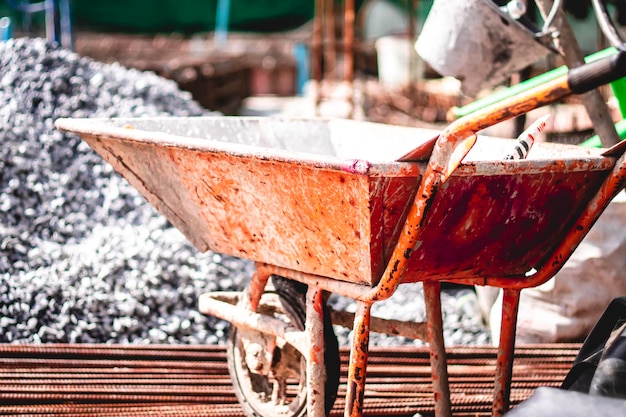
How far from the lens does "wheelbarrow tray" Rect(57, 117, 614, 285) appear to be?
6.60 ft

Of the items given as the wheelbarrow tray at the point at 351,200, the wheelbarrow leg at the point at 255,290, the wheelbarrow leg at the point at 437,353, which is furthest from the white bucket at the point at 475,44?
the wheelbarrow leg at the point at 255,290

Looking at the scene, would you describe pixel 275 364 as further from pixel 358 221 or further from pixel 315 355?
pixel 358 221

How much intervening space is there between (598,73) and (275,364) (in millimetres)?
1583

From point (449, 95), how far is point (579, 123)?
8.86 ft

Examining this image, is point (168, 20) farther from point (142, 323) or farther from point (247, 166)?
point (247, 166)

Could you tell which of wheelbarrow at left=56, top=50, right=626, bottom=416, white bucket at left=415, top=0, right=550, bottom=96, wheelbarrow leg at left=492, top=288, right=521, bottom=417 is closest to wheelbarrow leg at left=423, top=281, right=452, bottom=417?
wheelbarrow at left=56, top=50, right=626, bottom=416

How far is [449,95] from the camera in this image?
9.37 metres

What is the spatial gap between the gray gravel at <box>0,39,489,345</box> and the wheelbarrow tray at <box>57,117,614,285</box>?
115 cm

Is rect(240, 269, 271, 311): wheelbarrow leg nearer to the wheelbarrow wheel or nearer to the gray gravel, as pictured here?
the wheelbarrow wheel

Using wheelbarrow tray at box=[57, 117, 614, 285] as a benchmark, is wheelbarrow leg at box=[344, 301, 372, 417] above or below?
below

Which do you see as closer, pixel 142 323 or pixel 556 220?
pixel 556 220

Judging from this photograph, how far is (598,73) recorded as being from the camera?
5.19ft

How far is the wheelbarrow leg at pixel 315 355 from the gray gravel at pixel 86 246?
53.4 inches

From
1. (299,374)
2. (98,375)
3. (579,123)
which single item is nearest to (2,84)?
(98,375)
